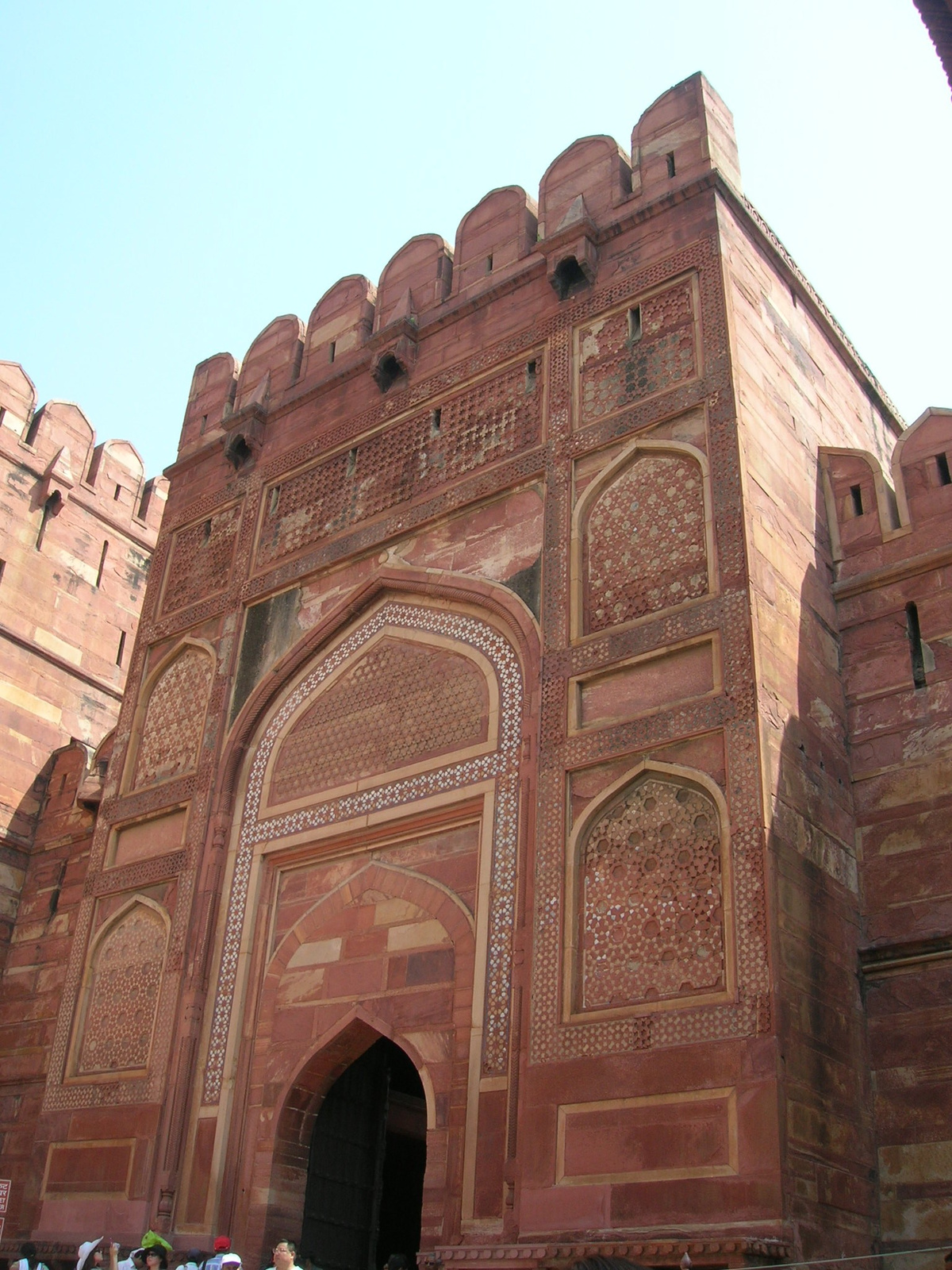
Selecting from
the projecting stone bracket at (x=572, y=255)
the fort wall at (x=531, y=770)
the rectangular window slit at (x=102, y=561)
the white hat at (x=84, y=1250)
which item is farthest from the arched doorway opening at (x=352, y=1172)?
the rectangular window slit at (x=102, y=561)

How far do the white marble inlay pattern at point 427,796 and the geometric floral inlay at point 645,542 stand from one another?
0.66 m

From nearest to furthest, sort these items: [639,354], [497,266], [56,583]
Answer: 1. [639,354]
2. [497,266]
3. [56,583]

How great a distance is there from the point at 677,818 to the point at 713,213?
3711mm

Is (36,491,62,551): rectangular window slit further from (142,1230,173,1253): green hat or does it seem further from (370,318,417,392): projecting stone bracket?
(142,1230,173,1253): green hat

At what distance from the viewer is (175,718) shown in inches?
354

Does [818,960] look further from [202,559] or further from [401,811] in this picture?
[202,559]

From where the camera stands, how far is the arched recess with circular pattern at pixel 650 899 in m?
5.49

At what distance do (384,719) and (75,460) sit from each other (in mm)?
6892

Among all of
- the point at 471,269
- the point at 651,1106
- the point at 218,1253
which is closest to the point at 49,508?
the point at 471,269

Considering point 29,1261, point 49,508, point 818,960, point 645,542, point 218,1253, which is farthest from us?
point 49,508

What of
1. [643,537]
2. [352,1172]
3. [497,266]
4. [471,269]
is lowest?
[352,1172]

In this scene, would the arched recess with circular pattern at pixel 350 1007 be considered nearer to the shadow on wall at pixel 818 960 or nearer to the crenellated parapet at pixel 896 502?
the shadow on wall at pixel 818 960

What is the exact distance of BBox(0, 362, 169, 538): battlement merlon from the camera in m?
12.7

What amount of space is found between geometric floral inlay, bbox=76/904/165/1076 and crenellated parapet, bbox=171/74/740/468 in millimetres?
3570
